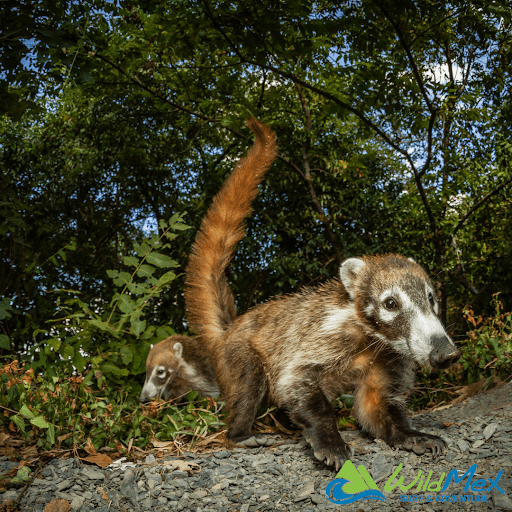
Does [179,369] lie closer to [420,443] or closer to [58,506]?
[58,506]

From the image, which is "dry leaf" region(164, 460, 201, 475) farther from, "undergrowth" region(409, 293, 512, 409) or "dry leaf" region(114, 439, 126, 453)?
"undergrowth" region(409, 293, 512, 409)

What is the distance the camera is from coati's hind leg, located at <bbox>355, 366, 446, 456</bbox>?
2.85 m

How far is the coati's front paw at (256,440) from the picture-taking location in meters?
3.02

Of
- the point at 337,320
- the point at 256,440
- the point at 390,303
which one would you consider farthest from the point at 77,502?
the point at 390,303

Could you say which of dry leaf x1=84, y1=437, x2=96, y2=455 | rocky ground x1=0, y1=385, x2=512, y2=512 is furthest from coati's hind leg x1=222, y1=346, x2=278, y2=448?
dry leaf x1=84, y1=437, x2=96, y2=455

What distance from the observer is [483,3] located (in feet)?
12.8

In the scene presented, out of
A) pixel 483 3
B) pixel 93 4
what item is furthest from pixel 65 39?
pixel 483 3

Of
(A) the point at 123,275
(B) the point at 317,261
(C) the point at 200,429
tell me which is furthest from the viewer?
(B) the point at 317,261

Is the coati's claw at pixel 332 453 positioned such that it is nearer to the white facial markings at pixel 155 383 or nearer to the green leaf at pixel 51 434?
the green leaf at pixel 51 434

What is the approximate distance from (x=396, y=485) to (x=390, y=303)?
942mm

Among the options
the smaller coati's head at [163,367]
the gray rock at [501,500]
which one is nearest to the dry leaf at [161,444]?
the smaller coati's head at [163,367]

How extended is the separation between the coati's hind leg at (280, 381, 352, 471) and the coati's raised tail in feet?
3.15

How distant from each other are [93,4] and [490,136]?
500cm

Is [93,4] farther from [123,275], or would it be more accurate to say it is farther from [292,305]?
[292,305]
